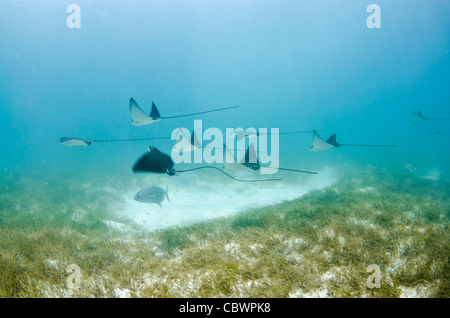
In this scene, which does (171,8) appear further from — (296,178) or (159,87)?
(159,87)

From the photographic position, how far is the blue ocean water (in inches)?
1494

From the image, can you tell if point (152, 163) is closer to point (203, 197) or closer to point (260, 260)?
point (260, 260)

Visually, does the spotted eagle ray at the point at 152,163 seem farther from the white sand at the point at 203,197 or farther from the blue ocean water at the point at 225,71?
the blue ocean water at the point at 225,71

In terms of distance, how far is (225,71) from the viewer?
10469 centimetres

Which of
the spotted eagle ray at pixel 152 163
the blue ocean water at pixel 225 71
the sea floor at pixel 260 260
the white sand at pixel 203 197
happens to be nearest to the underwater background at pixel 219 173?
the sea floor at pixel 260 260

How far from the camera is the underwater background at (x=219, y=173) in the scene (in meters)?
2.77

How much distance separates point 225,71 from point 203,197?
104075 millimetres

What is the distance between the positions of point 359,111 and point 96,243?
18200 centimetres

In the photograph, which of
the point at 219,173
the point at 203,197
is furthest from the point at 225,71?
the point at 203,197

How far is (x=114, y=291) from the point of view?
2.56m

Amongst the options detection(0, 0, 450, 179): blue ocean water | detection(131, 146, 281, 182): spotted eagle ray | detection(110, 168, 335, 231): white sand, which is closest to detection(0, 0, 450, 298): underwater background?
detection(110, 168, 335, 231): white sand

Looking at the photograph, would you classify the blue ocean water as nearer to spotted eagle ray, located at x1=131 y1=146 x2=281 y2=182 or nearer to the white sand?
the white sand

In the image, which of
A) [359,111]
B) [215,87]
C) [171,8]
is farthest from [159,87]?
[359,111]

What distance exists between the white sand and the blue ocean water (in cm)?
1088
